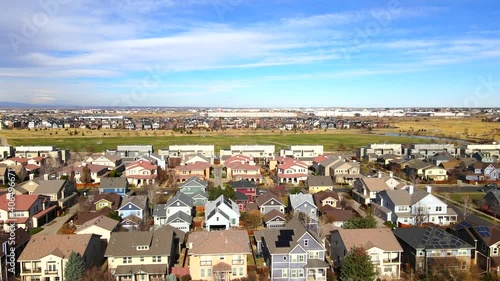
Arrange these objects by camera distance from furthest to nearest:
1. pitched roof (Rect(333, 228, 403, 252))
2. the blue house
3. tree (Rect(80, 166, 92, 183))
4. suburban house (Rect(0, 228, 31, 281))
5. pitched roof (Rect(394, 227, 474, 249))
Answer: tree (Rect(80, 166, 92, 183)), the blue house, pitched roof (Rect(394, 227, 474, 249)), pitched roof (Rect(333, 228, 403, 252)), suburban house (Rect(0, 228, 31, 281))

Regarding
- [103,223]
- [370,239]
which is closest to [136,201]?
[103,223]

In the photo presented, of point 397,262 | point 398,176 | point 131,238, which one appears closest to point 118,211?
point 131,238

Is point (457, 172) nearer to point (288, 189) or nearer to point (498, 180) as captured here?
point (498, 180)

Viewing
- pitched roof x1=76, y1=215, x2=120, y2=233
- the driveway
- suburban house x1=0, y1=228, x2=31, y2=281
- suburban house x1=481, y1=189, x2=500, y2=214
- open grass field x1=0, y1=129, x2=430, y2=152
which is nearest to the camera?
suburban house x1=0, y1=228, x2=31, y2=281

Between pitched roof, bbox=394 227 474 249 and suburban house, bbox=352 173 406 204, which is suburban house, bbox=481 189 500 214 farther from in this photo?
pitched roof, bbox=394 227 474 249

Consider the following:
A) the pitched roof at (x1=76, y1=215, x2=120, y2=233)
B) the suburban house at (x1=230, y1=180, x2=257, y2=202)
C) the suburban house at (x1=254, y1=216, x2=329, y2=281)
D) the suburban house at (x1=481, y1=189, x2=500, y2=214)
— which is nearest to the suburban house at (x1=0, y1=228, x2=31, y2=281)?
the pitched roof at (x1=76, y1=215, x2=120, y2=233)

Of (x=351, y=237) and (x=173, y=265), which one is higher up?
(x=351, y=237)

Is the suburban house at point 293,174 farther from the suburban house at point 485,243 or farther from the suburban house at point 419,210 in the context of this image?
the suburban house at point 485,243
